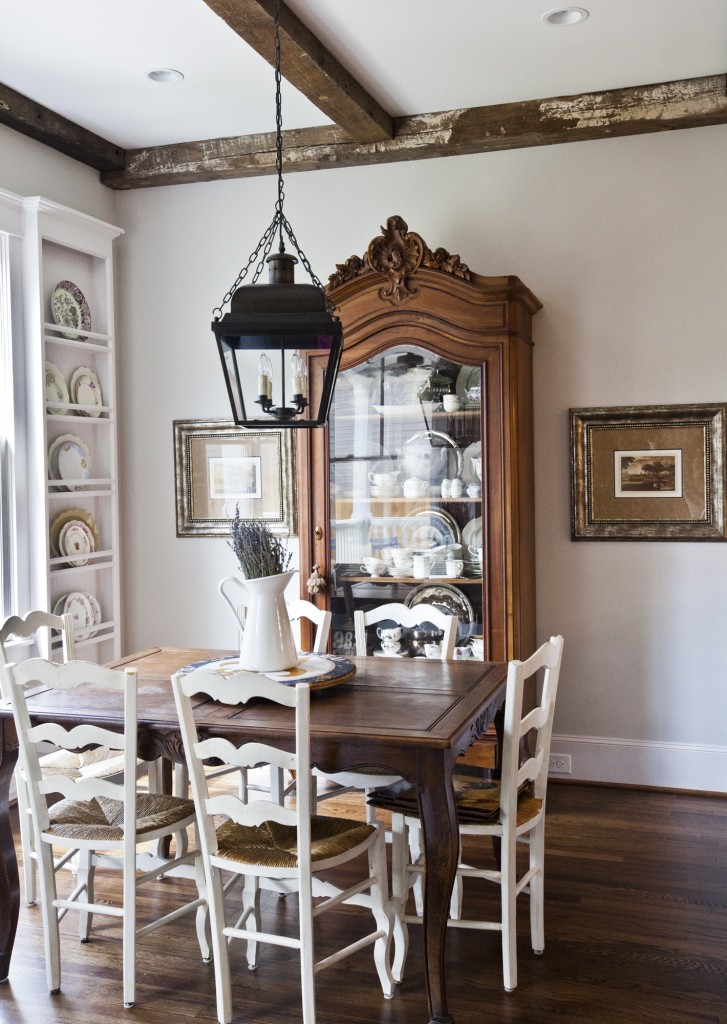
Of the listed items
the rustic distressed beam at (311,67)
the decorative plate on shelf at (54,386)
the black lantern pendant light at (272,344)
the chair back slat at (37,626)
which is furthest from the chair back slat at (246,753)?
the decorative plate on shelf at (54,386)

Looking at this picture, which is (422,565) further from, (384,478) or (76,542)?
(76,542)

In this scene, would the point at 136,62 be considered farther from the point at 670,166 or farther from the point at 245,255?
the point at 670,166

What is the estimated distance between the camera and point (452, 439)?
4.10 m

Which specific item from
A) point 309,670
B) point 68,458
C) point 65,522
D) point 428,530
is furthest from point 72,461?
point 309,670

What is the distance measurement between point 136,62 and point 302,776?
115 inches

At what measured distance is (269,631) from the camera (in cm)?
291

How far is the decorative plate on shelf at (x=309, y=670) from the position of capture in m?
2.83

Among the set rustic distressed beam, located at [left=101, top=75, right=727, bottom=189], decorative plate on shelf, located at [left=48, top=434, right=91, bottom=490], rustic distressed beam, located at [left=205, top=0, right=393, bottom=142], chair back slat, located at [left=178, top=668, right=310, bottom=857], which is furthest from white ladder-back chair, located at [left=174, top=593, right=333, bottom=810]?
rustic distressed beam, located at [left=101, top=75, right=727, bottom=189]

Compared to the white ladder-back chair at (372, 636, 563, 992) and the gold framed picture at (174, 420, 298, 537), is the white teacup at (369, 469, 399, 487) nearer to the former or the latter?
the gold framed picture at (174, 420, 298, 537)

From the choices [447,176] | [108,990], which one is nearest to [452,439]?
[447,176]

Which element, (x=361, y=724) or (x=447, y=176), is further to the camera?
(x=447, y=176)

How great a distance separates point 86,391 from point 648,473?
2.70m

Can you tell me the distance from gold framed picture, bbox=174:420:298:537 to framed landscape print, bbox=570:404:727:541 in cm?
143

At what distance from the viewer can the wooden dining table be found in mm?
2363
